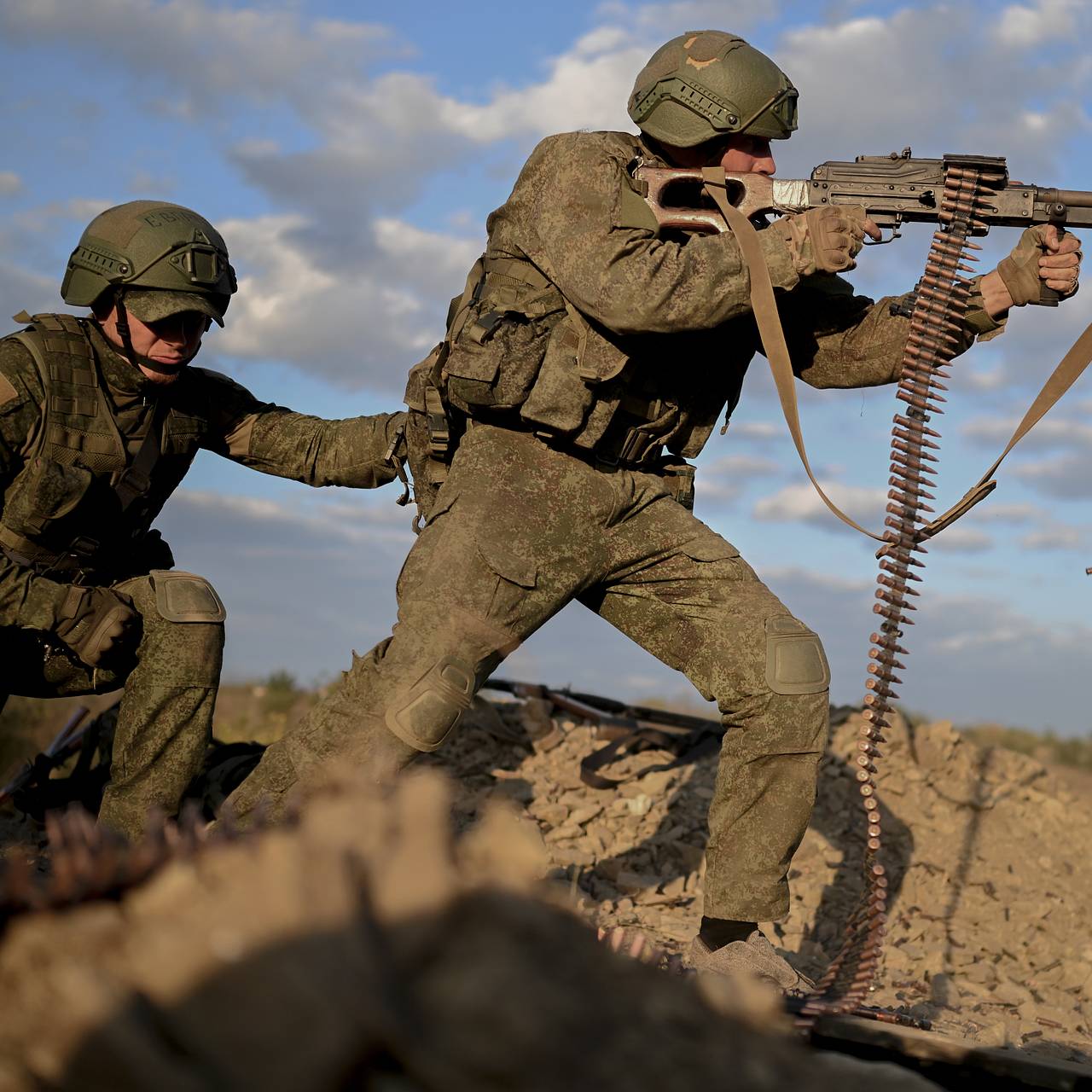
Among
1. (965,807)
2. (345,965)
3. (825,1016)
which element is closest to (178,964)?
(345,965)

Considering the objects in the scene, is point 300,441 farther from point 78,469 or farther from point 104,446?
point 78,469

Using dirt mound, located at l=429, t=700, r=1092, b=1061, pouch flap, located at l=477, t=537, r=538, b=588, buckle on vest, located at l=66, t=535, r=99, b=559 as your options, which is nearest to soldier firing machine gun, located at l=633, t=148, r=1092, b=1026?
pouch flap, located at l=477, t=537, r=538, b=588

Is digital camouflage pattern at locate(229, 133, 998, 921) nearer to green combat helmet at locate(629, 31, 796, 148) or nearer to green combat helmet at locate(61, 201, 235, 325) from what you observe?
green combat helmet at locate(629, 31, 796, 148)

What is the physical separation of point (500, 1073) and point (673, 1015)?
0.27m

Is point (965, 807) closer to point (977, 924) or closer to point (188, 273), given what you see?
point (977, 924)

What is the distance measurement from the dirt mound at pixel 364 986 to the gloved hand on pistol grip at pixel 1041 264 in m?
4.06

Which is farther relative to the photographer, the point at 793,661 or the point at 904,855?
the point at 904,855

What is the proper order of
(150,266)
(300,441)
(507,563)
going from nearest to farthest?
1. (507,563)
2. (150,266)
3. (300,441)

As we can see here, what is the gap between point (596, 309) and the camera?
4.72 meters

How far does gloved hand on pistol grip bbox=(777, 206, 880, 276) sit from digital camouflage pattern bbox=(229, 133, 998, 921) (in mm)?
60

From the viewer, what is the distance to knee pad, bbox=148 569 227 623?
570cm

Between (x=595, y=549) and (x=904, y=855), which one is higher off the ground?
(x=595, y=549)

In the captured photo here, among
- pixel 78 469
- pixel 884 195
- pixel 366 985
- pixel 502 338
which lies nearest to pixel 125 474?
pixel 78 469

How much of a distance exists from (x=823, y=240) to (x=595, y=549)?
134cm
